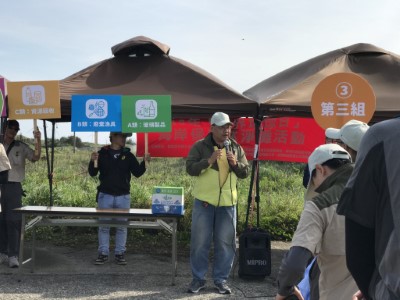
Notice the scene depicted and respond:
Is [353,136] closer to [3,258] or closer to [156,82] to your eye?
[156,82]

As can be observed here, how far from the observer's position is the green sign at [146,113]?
548cm

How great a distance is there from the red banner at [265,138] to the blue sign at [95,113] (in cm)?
194

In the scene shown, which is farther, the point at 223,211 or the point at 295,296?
the point at 223,211

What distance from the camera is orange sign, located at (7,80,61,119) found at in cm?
556

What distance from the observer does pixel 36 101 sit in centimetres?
556

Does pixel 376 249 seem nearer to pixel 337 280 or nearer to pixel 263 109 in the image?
pixel 337 280

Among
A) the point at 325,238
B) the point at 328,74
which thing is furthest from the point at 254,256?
the point at 325,238

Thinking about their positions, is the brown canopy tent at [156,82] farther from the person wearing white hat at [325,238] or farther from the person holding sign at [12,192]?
the person wearing white hat at [325,238]

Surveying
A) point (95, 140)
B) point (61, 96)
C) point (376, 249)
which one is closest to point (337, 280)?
point (376, 249)

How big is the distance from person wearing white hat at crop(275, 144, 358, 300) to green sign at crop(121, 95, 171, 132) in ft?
11.9

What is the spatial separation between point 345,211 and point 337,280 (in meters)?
0.82

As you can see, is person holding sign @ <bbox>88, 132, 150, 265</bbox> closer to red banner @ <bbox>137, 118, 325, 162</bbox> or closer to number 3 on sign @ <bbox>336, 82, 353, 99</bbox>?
red banner @ <bbox>137, 118, 325, 162</bbox>

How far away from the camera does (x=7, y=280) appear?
5121mm

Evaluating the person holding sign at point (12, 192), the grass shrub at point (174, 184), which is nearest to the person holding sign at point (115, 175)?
the person holding sign at point (12, 192)
